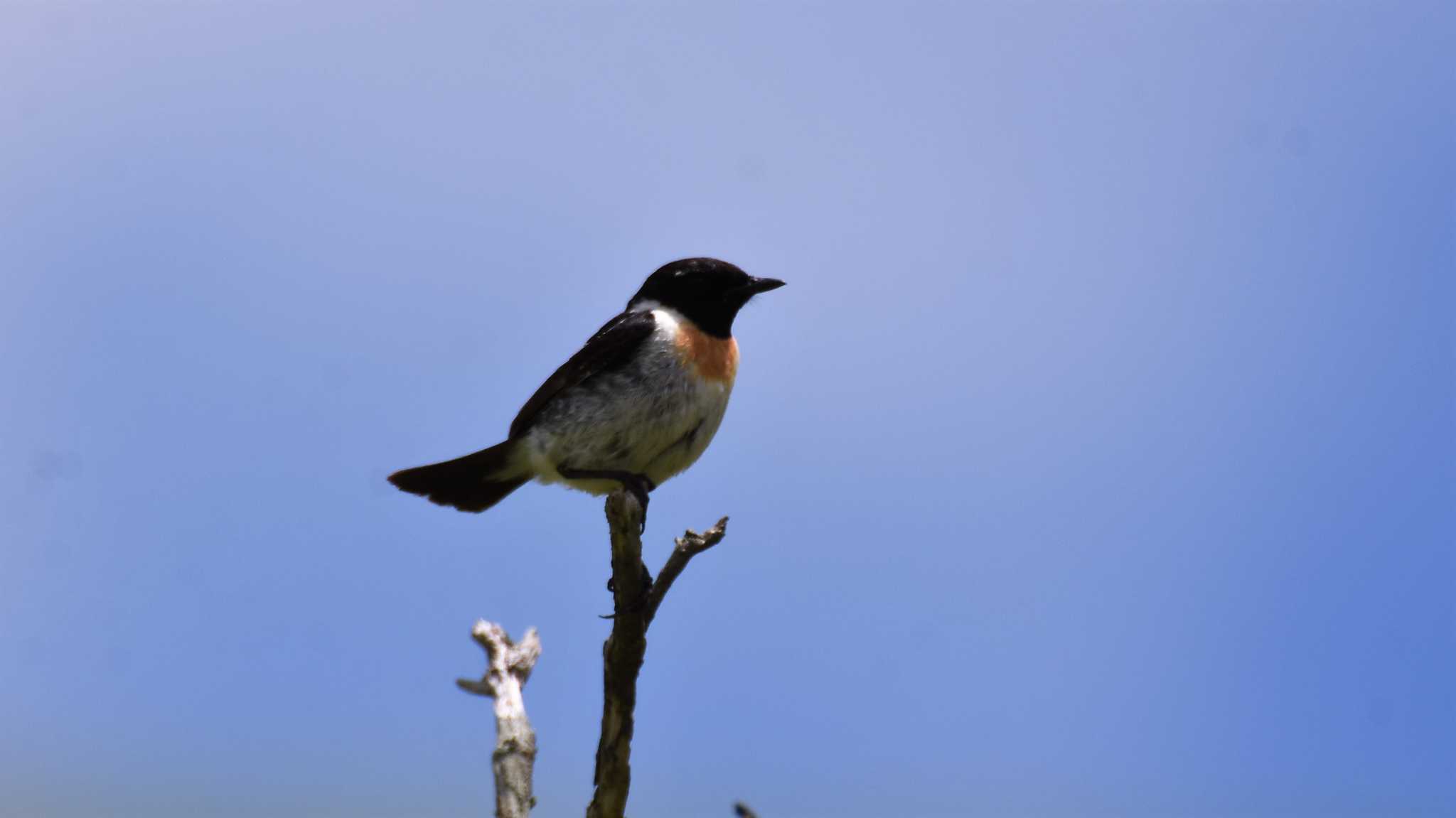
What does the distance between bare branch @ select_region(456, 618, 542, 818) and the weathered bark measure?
27cm

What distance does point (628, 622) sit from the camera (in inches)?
185

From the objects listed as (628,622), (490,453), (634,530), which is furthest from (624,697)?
(490,453)

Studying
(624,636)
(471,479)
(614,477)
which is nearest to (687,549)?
(624,636)

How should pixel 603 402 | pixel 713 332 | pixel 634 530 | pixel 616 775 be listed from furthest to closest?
pixel 713 332
pixel 603 402
pixel 634 530
pixel 616 775

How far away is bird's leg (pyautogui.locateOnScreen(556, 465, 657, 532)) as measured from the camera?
584 centimetres

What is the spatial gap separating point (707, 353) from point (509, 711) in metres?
2.27

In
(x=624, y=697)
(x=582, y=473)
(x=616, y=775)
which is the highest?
(x=582, y=473)

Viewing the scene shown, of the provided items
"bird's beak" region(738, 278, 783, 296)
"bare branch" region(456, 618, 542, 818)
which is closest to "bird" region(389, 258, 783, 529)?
"bird's beak" region(738, 278, 783, 296)

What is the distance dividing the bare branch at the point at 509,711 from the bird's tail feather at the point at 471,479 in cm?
174

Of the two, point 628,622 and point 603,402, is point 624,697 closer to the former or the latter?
point 628,622

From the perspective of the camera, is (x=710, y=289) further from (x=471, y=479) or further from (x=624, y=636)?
(x=624, y=636)

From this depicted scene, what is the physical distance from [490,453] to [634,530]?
1.91 meters

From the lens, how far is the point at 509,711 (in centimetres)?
466

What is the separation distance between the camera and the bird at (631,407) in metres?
6.02
